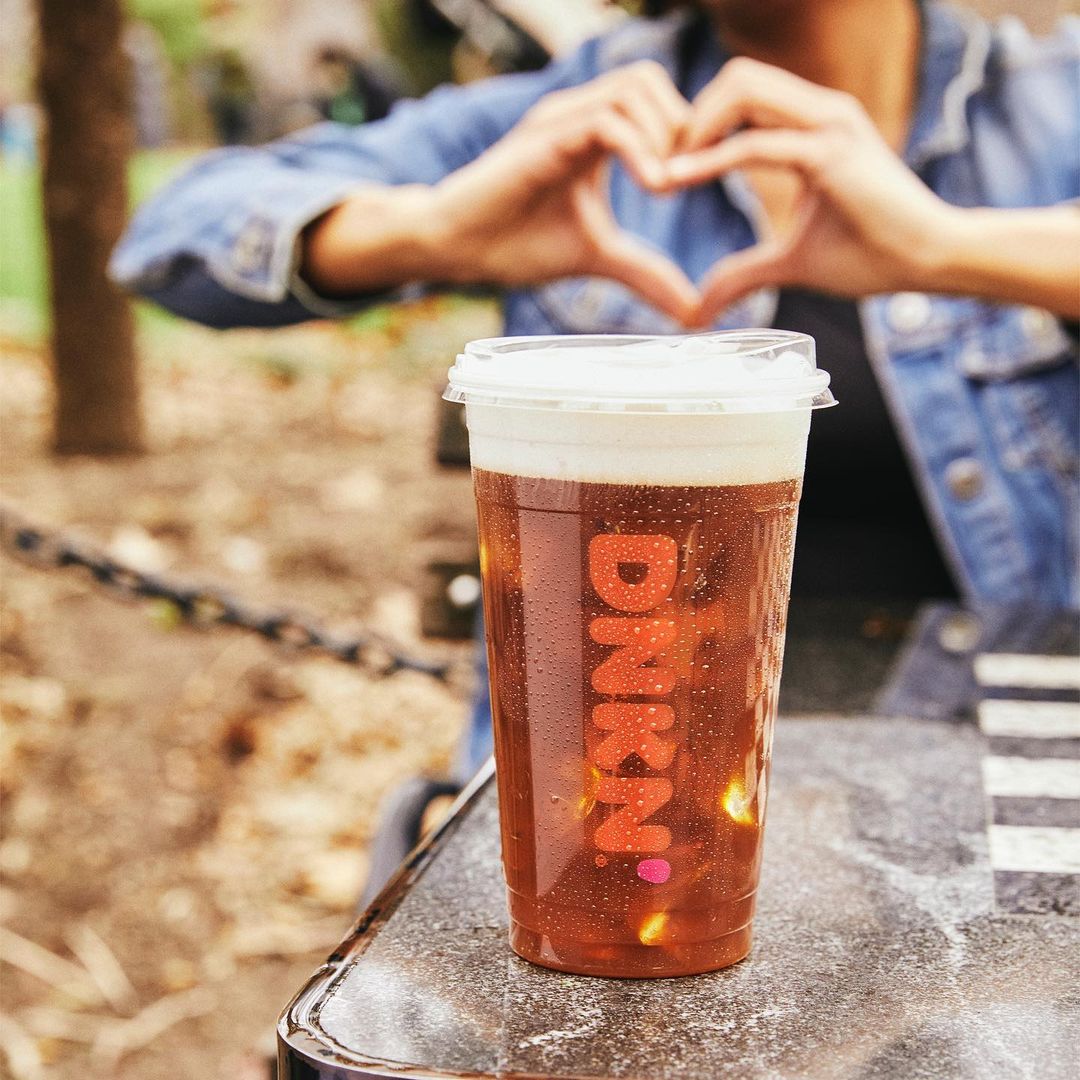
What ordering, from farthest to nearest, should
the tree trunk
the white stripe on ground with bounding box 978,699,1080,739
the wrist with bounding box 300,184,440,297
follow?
1. the tree trunk
2. the wrist with bounding box 300,184,440,297
3. the white stripe on ground with bounding box 978,699,1080,739

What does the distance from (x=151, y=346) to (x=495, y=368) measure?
20.6ft

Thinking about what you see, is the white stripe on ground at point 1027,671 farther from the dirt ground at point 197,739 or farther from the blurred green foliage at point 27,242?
the blurred green foliage at point 27,242

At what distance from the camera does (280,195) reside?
1853 mm

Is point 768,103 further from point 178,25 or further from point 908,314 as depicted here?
point 178,25

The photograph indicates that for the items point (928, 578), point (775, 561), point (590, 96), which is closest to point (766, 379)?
point (775, 561)

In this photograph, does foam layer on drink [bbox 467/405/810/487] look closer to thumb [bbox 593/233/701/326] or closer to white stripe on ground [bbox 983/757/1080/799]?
white stripe on ground [bbox 983/757/1080/799]

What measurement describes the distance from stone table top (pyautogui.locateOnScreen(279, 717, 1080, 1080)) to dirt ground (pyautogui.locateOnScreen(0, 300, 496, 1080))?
3.49 ft

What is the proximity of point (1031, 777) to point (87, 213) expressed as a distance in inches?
159

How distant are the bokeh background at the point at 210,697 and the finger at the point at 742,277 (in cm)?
79

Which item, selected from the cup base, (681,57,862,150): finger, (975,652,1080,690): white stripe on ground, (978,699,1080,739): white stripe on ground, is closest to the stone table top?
the cup base

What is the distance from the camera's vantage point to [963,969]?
2.32 feet

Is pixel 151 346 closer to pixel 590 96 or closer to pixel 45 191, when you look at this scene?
pixel 45 191

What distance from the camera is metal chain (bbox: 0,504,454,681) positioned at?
1.79 meters

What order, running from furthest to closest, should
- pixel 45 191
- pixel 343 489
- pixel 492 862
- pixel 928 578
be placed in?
pixel 343 489 → pixel 45 191 → pixel 928 578 → pixel 492 862
